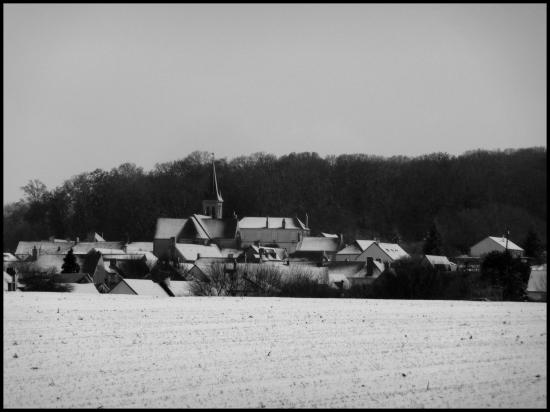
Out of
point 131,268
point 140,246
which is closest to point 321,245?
point 140,246

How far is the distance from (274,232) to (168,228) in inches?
740

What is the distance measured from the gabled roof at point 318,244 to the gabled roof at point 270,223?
26.6ft

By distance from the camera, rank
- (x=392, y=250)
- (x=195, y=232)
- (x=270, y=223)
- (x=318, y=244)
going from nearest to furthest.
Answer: (x=392, y=250), (x=195, y=232), (x=318, y=244), (x=270, y=223)

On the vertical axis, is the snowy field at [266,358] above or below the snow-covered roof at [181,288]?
above

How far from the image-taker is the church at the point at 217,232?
11239cm

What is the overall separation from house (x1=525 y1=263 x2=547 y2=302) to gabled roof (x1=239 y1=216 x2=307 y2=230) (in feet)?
242

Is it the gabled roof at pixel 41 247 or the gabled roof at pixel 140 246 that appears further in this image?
the gabled roof at pixel 140 246

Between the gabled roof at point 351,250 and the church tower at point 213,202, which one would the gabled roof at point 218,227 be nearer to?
the church tower at point 213,202

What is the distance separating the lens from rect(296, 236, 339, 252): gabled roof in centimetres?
11869

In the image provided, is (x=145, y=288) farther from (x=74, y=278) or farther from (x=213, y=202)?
(x=213, y=202)

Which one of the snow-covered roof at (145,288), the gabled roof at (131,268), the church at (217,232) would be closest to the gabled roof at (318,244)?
the church at (217,232)

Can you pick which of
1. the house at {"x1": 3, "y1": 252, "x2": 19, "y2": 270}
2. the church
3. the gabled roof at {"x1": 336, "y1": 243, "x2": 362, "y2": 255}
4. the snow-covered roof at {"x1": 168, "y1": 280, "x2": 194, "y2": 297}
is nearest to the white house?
the gabled roof at {"x1": 336, "y1": 243, "x2": 362, "y2": 255}

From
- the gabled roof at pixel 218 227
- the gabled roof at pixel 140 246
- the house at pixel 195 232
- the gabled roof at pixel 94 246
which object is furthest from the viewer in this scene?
the gabled roof at pixel 218 227

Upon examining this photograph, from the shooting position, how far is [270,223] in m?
130
